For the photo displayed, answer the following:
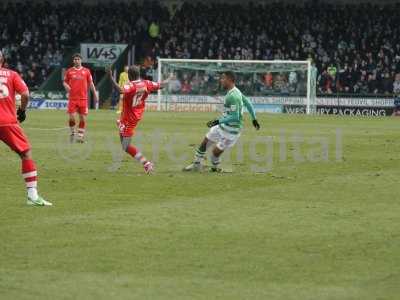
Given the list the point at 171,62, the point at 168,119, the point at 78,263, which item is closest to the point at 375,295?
the point at 78,263

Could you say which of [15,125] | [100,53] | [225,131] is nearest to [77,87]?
[225,131]

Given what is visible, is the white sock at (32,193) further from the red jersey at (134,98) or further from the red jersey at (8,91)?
the red jersey at (134,98)

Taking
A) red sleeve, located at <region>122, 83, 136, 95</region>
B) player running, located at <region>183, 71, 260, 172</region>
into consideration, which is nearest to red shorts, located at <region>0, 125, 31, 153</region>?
red sleeve, located at <region>122, 83, 136, 95</region>

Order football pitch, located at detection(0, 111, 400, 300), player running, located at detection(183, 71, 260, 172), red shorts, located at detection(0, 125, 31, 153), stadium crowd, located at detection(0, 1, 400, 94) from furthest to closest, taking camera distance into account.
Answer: stadium crowd, located at detection(0, 1, 400, 94) → player running, located at detection(183, 71, 260, 172) → red shorts, located at detection(0, 125, 31, 153) → football pitch, located at detection(0, 111, 400, 300)

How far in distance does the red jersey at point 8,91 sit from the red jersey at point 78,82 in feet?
46.9

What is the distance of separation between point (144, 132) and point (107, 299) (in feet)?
78.7

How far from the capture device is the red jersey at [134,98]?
19.9m

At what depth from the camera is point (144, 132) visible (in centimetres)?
3231

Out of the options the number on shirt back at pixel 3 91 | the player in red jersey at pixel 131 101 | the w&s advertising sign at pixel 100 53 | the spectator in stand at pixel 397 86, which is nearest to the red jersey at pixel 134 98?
the player in red jersey at pixel 131 101

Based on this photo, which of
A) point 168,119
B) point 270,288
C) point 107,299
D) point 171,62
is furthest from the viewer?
point 171,62

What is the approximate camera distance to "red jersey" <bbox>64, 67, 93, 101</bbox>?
28672 millimetres

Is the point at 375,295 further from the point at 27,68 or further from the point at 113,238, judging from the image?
the point at 27,68

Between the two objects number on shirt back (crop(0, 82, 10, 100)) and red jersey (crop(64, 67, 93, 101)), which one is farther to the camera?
red jersey (crop(64, 67, 93, 101))

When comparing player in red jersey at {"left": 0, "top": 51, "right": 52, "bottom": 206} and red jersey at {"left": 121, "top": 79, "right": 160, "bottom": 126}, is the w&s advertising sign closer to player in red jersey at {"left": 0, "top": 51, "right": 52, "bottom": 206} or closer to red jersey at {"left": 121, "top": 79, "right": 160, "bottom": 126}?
red jersey at {"left": 121, "top": 79, "right": 160, "bottom": 126}
